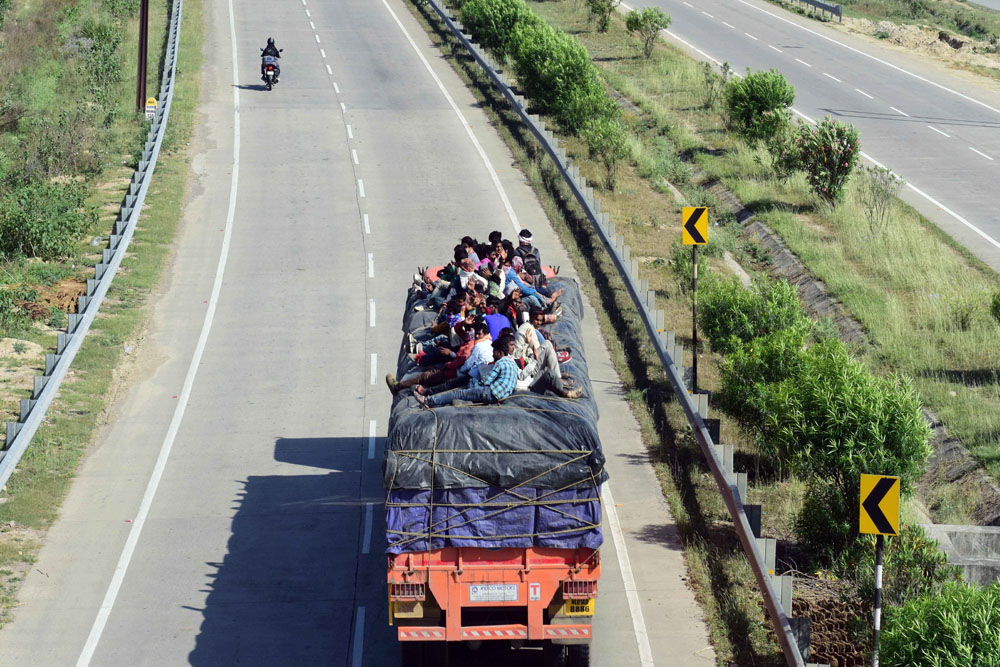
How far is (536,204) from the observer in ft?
94.2

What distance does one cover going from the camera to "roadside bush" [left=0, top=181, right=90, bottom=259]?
2561 cm

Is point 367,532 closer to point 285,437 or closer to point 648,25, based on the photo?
point 285,437

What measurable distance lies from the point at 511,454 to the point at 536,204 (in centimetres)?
1803

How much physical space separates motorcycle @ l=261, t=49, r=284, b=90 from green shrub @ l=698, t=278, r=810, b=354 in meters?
23.1

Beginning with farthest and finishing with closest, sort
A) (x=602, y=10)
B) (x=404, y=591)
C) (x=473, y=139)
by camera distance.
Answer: (x=602, y=10)
(x=473, y=139)
(x=404, y=591)

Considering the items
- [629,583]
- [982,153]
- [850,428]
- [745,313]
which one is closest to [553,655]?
[629,583]

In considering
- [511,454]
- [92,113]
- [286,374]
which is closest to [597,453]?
[511,454]

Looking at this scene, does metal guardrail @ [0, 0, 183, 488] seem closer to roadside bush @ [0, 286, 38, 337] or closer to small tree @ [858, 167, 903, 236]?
roadside bush @ [0, 286, 38, 337]

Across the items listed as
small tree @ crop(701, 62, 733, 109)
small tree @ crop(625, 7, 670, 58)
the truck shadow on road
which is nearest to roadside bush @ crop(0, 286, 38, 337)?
the truck shadow on road

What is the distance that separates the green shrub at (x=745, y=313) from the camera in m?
18.7

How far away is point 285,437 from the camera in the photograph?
1808 centimetres

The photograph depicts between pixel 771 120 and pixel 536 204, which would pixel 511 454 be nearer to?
pixel 536 204

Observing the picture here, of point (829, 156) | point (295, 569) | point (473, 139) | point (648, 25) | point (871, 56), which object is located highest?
point (648, 25)

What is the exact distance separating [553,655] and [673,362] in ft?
22.2
